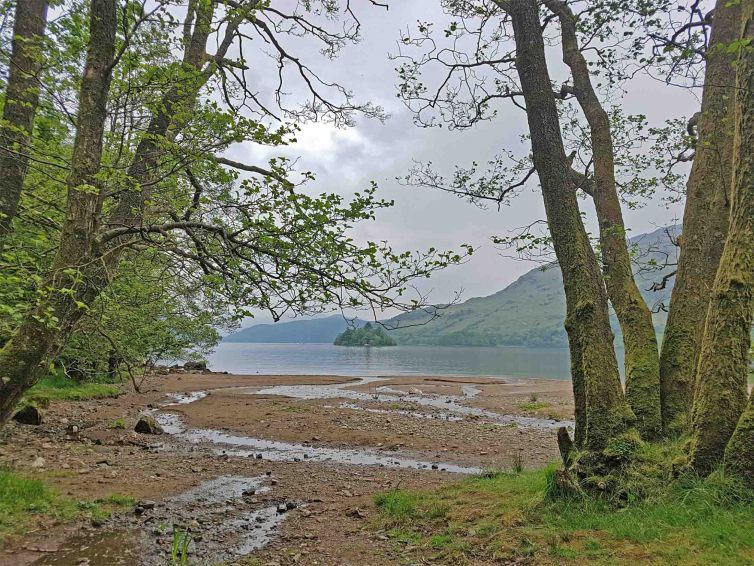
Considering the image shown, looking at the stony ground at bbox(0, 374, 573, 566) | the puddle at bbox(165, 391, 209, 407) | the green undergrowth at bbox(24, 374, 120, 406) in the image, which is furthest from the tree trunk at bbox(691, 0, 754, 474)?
the puddle at bbox(165, 391, 209, 407)

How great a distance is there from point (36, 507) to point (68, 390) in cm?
1880

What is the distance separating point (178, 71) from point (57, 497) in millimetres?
7703

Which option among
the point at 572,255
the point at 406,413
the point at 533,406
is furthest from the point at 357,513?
the point at 533,406

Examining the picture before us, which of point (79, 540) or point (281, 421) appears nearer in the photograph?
point (79, 540)

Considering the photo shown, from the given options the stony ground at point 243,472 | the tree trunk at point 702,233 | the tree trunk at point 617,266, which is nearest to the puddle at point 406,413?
the stony ground at point 243,472

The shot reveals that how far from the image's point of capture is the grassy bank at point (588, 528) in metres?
4.64

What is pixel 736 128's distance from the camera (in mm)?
6137

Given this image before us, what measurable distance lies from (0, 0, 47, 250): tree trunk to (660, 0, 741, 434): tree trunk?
11278mm

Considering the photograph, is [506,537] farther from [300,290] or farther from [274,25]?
[274,25]

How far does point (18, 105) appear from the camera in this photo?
681cm

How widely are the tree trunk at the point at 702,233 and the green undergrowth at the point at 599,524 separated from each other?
1.92m

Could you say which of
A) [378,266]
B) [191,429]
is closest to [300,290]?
[378,266]

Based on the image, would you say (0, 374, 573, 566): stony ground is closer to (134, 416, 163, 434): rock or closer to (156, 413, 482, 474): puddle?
(156, 413, 482, 474): puddle

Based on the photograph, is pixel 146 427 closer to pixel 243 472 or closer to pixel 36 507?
pixel 243 472
